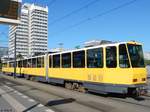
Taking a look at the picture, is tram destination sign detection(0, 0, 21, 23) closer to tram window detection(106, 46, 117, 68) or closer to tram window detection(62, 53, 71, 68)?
tram window detection(62, 53, 71, 68)

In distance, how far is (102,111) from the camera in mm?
11922

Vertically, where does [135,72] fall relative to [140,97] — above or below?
above

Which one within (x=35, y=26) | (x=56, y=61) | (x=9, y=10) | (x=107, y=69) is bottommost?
(x=107, y=69)

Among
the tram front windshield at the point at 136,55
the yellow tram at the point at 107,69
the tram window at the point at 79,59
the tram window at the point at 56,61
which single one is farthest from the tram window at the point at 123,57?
the tram window at the point at 56,61

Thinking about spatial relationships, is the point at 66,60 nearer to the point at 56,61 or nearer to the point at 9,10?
the point at 56,61

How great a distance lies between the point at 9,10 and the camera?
1734cm

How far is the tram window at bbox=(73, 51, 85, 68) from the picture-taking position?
19281mm

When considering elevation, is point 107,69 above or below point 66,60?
below

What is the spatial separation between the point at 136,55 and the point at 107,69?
172 cm

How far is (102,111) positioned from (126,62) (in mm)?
4541

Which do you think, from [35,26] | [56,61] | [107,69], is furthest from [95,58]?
[35,26]

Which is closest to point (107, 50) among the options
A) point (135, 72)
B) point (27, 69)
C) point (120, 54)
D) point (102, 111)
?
point (120, 54)

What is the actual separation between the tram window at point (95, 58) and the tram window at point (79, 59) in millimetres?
782

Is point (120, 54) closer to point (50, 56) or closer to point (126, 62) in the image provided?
point (126, 62)
